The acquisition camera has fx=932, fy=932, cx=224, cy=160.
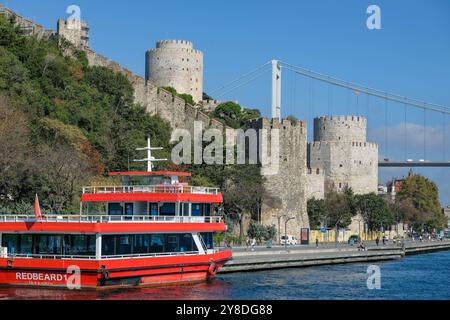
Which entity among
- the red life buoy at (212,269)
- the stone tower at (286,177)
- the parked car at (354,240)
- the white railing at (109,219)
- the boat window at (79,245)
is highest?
the stone tower at (286,177)

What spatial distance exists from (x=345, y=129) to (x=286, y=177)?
105 ft

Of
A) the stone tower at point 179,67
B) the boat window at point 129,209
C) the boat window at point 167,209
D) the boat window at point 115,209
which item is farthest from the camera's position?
the stone tower at point 179,67

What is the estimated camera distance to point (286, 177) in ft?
208

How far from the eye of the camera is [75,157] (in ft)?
157

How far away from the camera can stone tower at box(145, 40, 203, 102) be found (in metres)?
86.9

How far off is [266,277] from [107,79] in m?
30.8

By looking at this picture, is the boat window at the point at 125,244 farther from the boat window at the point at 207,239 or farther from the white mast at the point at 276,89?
the white mast at the point at 276,89

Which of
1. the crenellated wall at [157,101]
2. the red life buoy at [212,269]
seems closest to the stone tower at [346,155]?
→ the crenellated wall at [157,101]

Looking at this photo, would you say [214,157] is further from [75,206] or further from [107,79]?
[75,206]

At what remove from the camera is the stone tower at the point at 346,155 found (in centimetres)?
9100

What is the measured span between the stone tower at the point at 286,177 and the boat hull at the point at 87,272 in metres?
30.5

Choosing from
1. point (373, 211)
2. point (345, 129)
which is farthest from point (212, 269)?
point (345, 129)

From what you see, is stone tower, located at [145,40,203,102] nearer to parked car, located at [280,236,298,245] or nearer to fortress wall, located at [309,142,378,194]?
fortress wall, located at [309,142,378,194]
